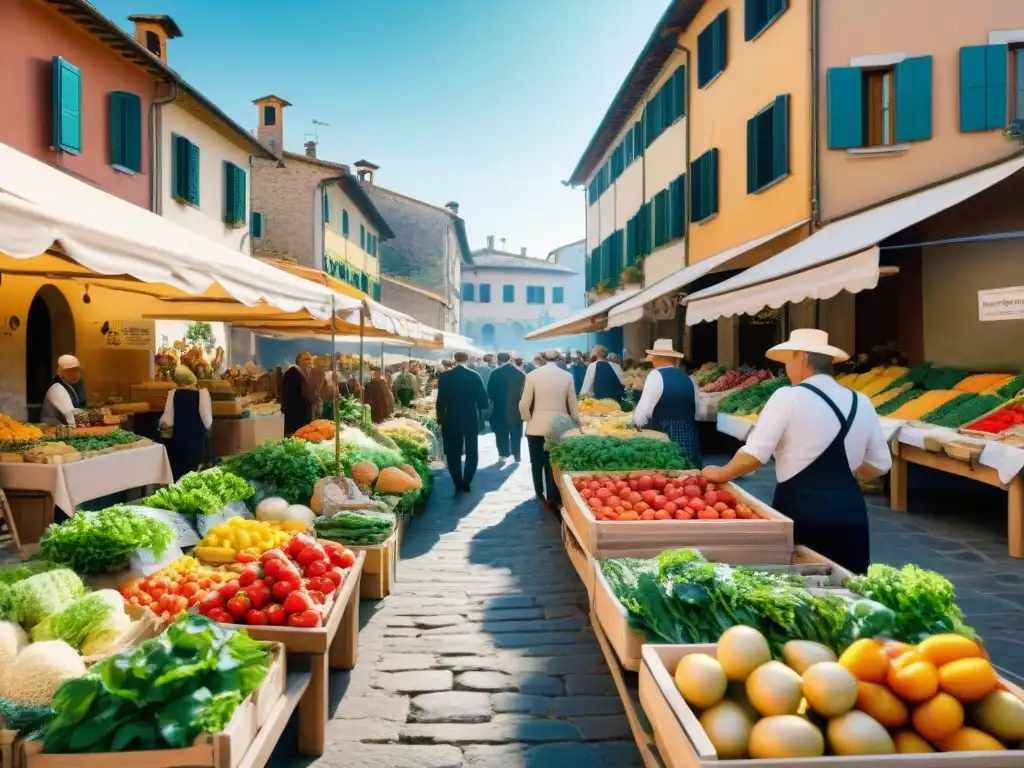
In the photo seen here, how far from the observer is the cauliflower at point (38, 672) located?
2670 millimetres

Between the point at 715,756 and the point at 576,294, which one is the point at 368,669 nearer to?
the point at 715,756

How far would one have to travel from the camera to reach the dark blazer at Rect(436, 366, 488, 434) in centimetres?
977

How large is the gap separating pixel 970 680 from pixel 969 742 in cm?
17

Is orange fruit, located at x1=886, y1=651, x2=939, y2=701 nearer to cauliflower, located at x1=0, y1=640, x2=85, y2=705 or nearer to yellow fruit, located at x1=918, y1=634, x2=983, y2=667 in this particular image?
yellow fruit, located at x1=918, y1=634, x2=983, y2=667

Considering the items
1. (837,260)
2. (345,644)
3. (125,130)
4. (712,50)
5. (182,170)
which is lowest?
(345,644)

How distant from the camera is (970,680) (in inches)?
87.0

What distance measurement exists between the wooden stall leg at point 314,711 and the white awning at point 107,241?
2.03 meters

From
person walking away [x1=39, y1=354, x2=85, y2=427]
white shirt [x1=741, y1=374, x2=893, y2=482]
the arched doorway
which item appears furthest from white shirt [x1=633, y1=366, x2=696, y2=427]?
the arched doorway

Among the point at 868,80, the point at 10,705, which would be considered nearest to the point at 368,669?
the point at 10,705

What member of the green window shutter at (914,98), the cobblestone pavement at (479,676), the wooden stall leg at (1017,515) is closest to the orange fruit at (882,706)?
the cobblestone pavement at (479,676)

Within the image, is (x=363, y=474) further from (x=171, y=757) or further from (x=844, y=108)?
(x=844, y=108)

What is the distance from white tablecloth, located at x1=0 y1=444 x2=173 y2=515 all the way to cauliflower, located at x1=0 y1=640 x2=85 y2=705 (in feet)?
12.4

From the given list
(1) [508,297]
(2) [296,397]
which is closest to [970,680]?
(2) [296,397]

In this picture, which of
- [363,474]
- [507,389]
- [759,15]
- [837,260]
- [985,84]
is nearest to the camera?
[363,474]
